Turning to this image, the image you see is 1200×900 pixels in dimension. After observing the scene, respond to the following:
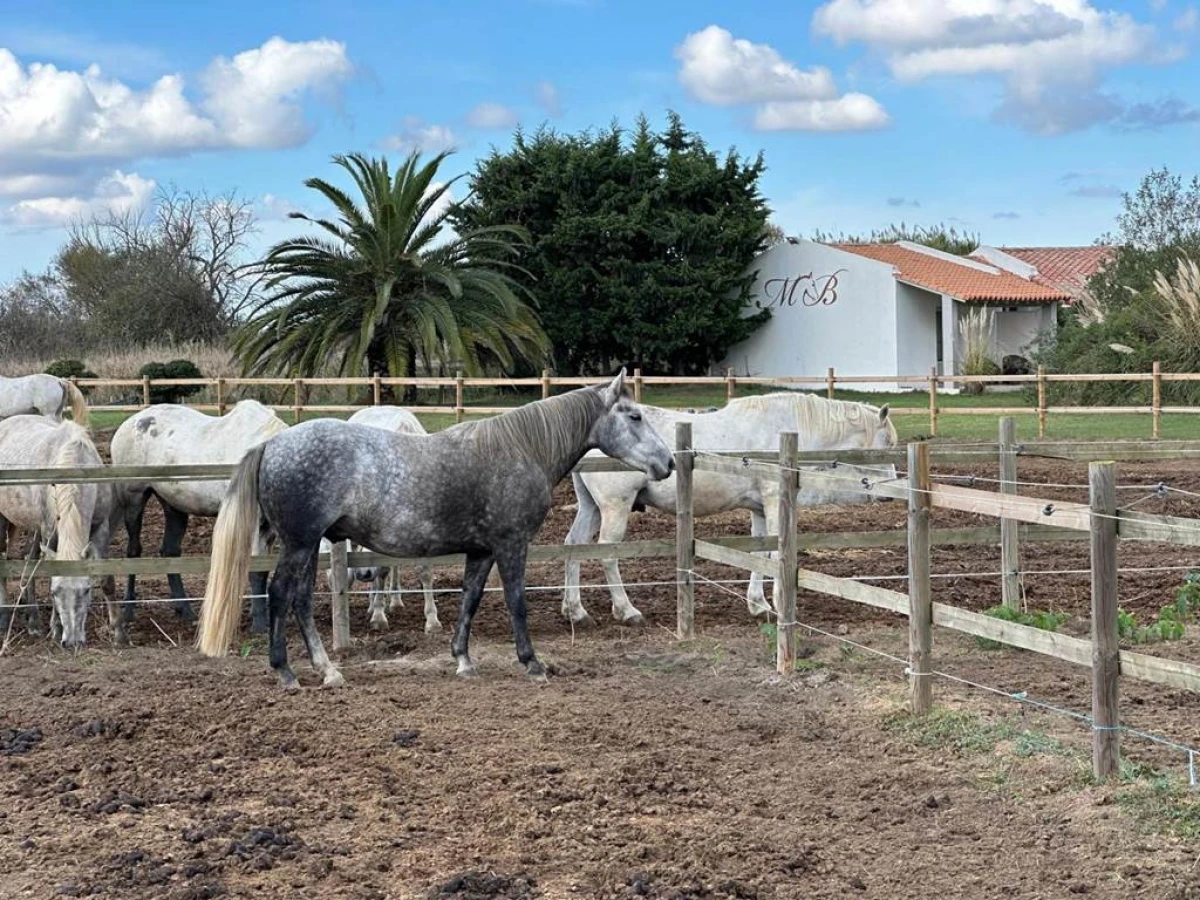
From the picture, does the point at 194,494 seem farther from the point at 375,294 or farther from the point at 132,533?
the point at 375,294

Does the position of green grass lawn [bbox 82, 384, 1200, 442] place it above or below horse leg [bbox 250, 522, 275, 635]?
above

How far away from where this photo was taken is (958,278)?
36156 millimetres

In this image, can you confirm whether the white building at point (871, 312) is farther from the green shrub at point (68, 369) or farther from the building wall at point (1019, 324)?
the green shrub at point (68, 369)

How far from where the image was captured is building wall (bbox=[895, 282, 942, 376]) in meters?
35.0

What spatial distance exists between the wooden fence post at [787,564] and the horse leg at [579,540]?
1.67 m

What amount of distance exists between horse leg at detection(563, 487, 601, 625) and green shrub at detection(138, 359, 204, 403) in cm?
1951

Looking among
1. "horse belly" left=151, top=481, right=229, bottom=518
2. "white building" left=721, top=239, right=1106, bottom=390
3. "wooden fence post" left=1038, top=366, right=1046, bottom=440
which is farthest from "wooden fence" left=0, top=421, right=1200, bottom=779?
"white building" left=721, top=239, right=1106, bottom=390

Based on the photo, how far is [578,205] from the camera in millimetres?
34906

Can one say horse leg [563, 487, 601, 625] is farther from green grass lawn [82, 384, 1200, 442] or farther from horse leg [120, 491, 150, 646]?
green grass lawn [82, 384, 1200, 442]

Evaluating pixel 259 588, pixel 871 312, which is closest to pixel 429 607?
pixel 259 588

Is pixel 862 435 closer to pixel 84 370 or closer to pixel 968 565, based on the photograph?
pixel 968 565

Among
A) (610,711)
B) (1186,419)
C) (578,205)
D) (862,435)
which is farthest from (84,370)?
(610,711)

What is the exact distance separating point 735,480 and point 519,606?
2564mm

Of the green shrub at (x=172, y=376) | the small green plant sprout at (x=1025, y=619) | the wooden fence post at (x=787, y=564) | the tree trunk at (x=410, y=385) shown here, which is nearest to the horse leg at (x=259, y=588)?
the wooden fence post at (x=787, y=564)
